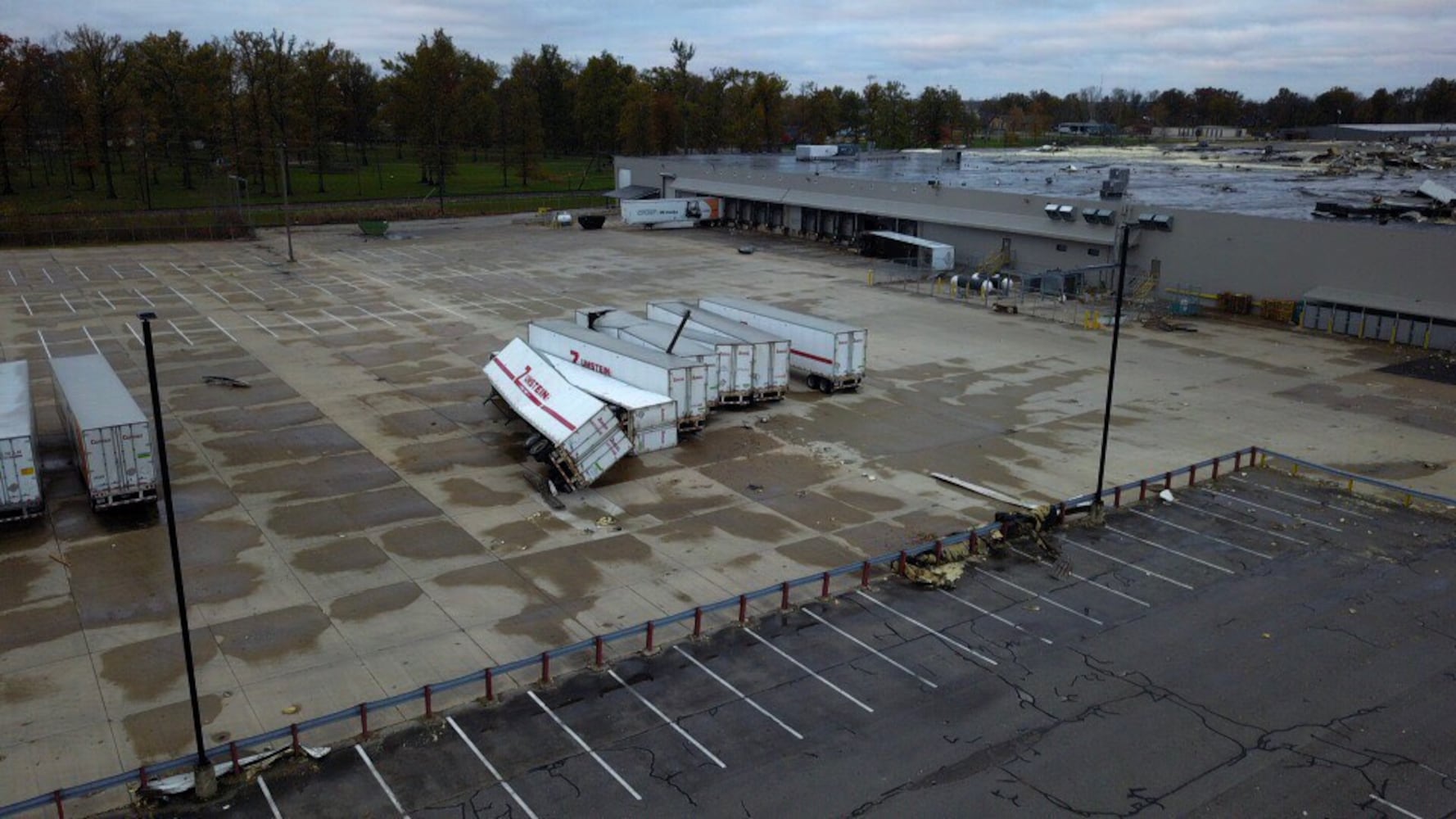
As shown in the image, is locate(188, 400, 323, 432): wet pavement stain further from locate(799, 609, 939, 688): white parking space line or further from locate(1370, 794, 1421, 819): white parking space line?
locate(1370, 794, 1421, 819): white parking space line

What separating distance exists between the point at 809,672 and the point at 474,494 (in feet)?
42.9

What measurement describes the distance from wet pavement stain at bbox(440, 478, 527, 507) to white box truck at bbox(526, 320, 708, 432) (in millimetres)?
6367

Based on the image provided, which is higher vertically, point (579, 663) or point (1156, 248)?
point (1156, 248)

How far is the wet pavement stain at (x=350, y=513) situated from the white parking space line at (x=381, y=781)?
10.5 metres

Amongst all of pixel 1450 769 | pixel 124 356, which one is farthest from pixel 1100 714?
pixel 124 356

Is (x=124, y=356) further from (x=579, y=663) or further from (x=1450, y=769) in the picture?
(x=1450, y=769)

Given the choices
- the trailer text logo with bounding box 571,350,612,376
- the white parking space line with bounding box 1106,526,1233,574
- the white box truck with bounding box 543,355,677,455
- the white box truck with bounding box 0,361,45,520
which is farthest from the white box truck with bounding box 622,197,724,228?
the white parking space line with bounding box 1106,526,1233,574

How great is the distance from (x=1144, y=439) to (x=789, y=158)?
85.0m

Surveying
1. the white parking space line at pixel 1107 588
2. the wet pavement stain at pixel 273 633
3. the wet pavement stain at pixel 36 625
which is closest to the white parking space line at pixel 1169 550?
the white parking space line at pixel 1107 588

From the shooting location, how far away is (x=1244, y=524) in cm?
2772

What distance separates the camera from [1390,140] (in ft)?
440

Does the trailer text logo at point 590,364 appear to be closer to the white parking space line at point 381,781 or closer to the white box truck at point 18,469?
the white box truck at point 18,469

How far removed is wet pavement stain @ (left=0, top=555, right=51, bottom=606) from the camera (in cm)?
2277

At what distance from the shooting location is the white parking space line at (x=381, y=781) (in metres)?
15.6
